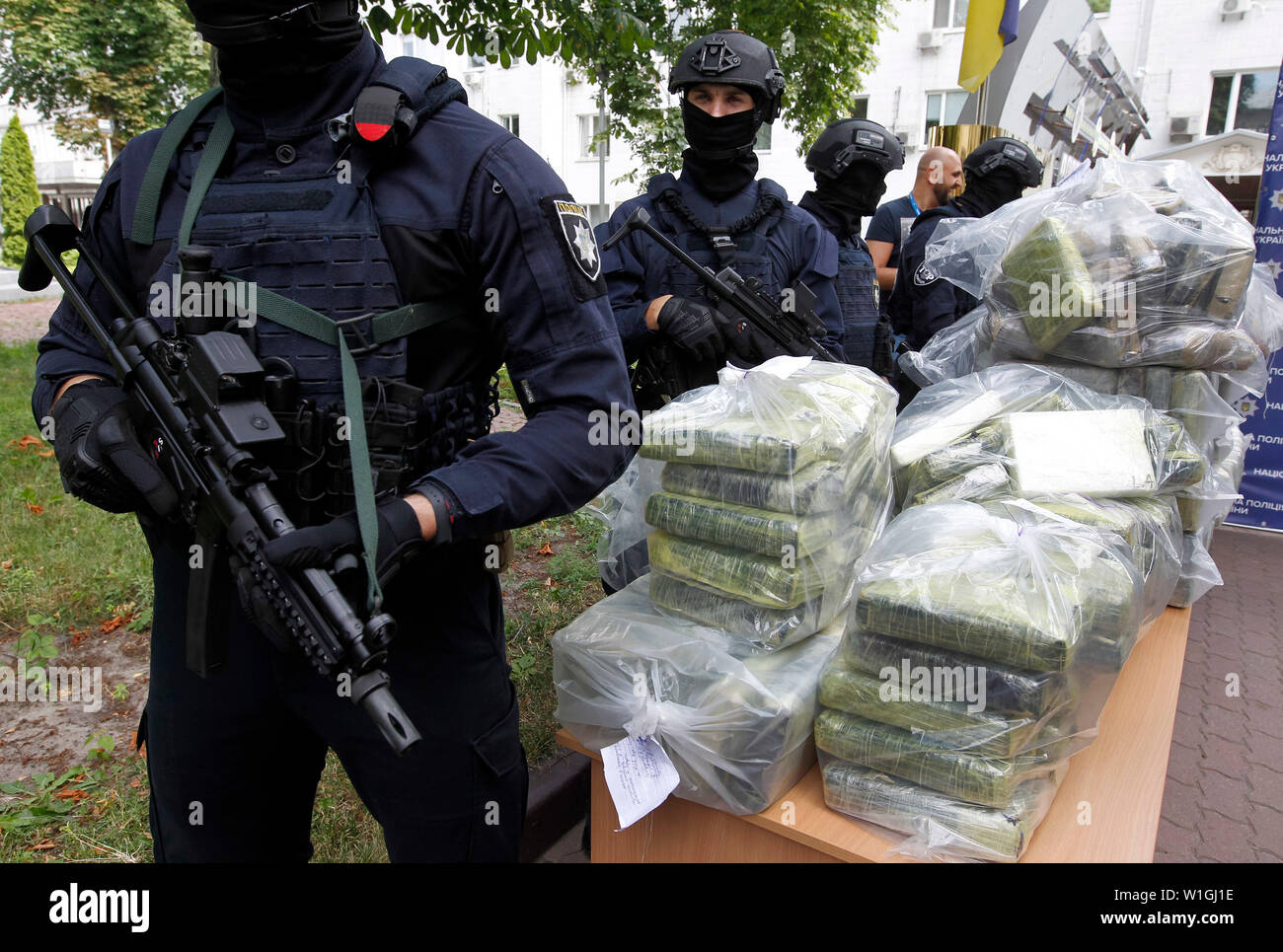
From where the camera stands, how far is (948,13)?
60.0 ft

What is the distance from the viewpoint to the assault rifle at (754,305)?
2.80 m

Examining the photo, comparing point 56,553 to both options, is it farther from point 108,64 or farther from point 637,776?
point 108,64

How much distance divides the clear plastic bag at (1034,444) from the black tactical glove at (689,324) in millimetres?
687

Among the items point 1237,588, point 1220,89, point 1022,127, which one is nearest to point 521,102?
point 1220,89

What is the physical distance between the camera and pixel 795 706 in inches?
63.4

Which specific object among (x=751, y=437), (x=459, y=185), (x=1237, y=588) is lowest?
(x=1237, y=588)

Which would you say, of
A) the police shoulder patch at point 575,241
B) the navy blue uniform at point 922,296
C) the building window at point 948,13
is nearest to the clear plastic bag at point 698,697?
the police shoulder patch at point 575,241

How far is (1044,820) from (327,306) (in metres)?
1.58

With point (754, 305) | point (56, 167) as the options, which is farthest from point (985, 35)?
point (56, 167)

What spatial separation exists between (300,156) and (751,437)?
3.19 ft

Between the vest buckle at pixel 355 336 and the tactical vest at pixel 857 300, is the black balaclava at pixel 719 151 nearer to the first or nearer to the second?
the tactical vest at pixel 857 300

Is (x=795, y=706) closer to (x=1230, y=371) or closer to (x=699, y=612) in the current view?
(x=699, y=612)

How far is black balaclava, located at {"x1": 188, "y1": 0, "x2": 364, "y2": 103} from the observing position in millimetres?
1319

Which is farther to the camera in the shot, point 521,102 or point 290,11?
point 521,102
